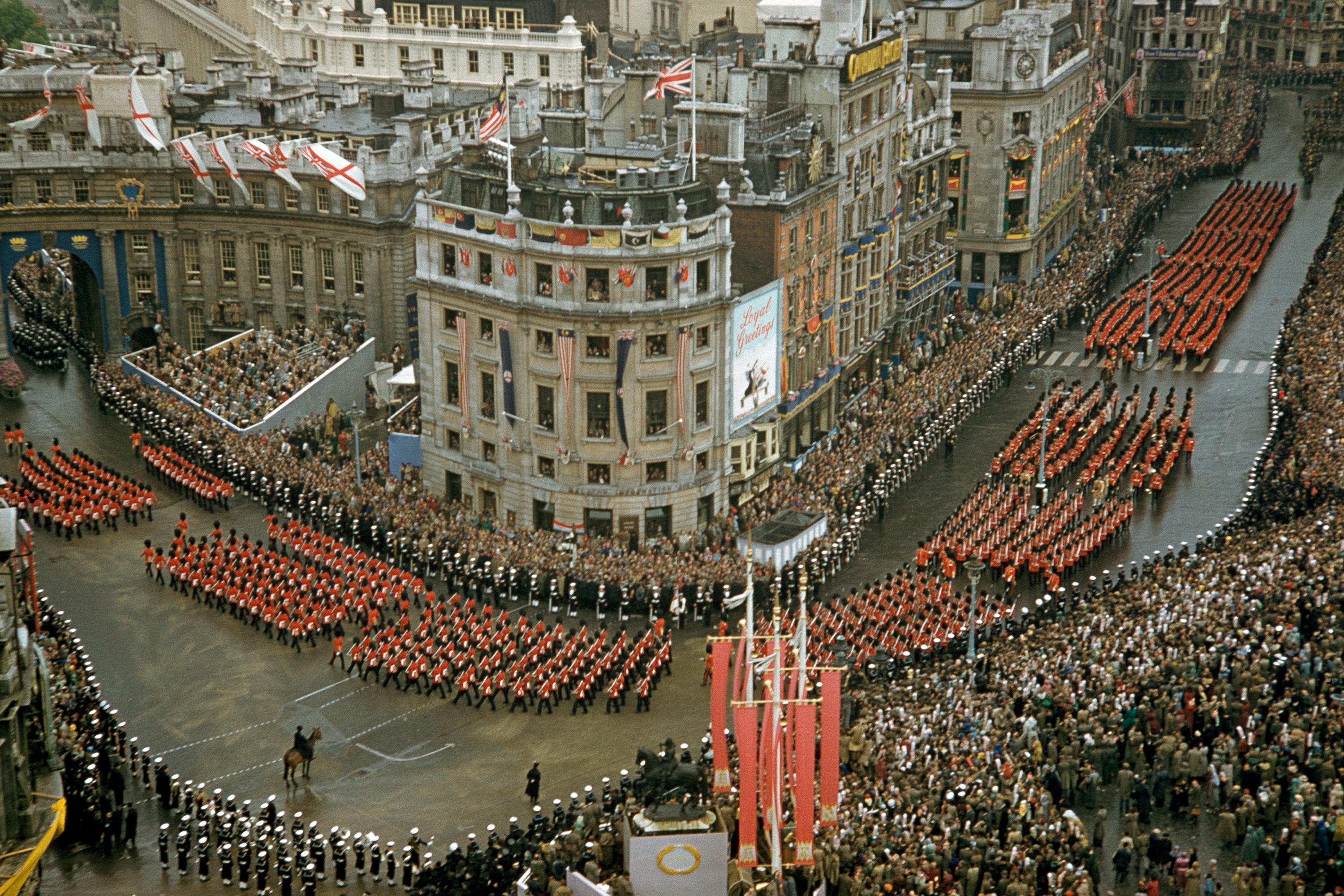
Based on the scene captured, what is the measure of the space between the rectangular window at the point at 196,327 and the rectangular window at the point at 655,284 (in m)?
37.1

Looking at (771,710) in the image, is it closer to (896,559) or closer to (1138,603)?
(1138,603)

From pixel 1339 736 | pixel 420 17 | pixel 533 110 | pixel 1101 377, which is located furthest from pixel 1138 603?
pixel 420 17

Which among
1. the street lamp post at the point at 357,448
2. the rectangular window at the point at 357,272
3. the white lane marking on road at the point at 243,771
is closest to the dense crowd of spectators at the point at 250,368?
the rectangular window at the point at 357,272

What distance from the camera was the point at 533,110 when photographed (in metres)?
104

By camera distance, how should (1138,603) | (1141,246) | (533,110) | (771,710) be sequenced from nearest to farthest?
1. (771,710)
2. (1138,603)
3. (533,110)
4. (1141,246)

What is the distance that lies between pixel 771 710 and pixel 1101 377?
54743 millimetres

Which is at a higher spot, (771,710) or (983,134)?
(983,134)

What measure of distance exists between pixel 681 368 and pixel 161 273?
3889cm

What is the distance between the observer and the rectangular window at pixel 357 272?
93.4 m

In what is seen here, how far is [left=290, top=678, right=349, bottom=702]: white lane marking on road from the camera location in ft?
199

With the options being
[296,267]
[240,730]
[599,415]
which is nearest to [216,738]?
[240,730]

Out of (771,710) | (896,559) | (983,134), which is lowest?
(896,559)

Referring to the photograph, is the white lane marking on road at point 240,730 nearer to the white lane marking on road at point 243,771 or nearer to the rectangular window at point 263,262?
the white lane marking on road at point 243,771

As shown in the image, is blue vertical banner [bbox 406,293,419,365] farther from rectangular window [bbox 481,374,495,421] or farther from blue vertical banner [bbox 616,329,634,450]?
blue vertical banner [bbox 616,329,634,450]
